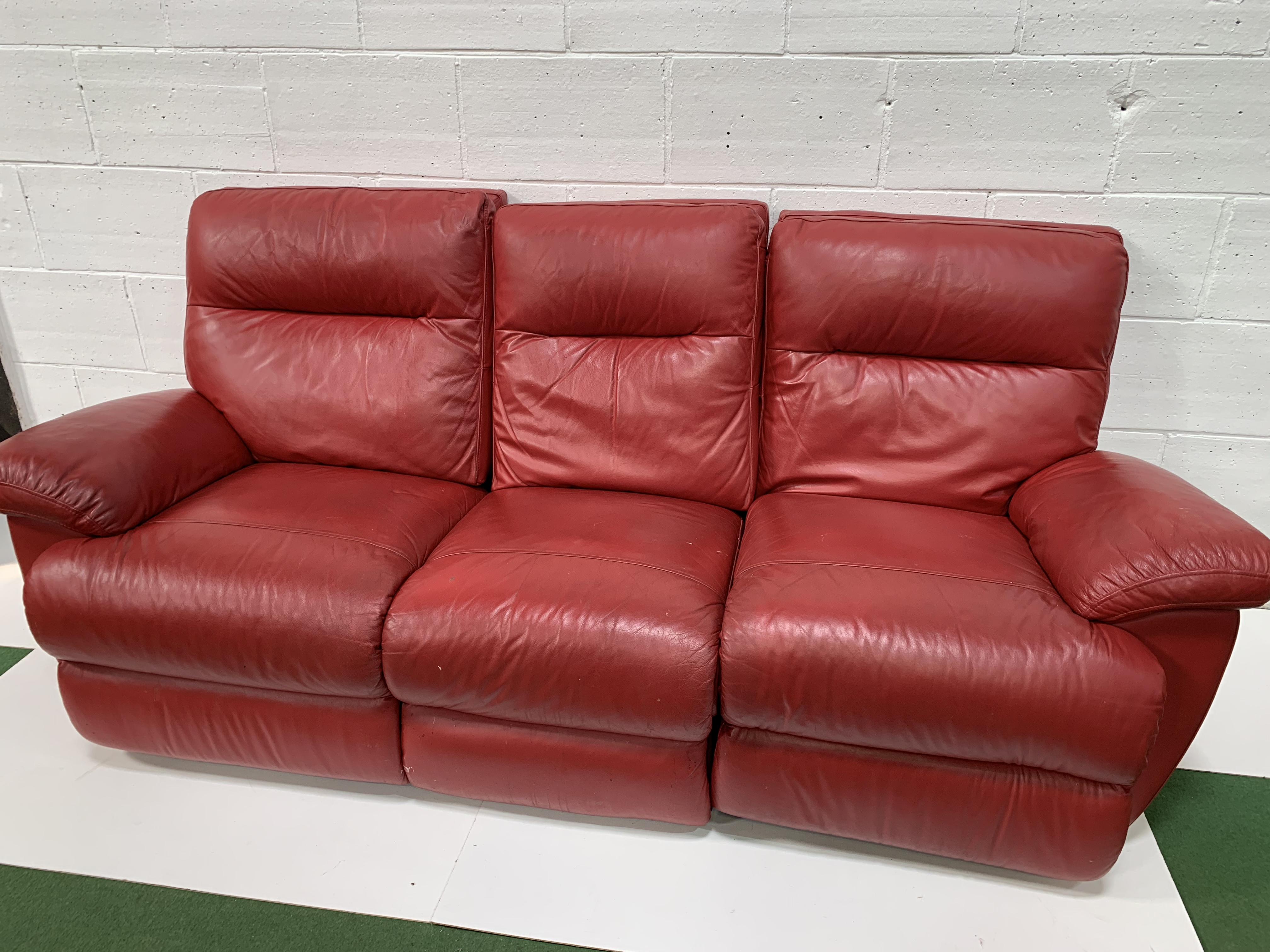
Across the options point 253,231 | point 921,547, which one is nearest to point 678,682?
point 921,547

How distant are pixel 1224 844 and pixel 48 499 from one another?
214 cm

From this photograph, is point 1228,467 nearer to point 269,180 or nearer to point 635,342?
point 635,342

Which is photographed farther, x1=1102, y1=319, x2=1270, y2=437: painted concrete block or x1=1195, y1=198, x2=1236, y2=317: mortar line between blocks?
x1=1102, y1=319, x2=1270, y2=437: painted concrete block

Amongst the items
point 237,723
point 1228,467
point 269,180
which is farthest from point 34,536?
point 1228,467

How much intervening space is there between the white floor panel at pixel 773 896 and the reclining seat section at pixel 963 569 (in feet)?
0.22

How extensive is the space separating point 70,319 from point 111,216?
343mm

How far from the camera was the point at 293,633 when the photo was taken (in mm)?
1390

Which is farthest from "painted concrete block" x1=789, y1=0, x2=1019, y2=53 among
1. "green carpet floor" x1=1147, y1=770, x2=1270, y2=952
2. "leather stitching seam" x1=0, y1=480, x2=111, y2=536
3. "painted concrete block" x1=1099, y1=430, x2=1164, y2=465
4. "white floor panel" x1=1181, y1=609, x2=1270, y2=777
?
"leather stitching seam" x1=0, y1=480, x2=111, y2=536

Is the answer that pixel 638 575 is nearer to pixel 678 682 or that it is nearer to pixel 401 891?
pixel 678 682

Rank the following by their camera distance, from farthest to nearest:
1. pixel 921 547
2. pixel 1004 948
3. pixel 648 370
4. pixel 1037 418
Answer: pixel 648 370, pixel 1037 418, pixel 921 547, pixel 1004 948

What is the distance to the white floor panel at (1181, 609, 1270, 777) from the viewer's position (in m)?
1.61

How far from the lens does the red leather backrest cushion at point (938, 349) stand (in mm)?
1628

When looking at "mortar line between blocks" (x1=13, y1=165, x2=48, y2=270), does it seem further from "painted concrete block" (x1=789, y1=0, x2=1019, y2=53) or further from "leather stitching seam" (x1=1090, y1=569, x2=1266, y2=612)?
"leather stitching seam" (x1=1090, y1=569, x2=1266, y2=612)

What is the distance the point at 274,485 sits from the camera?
5.67 feet
